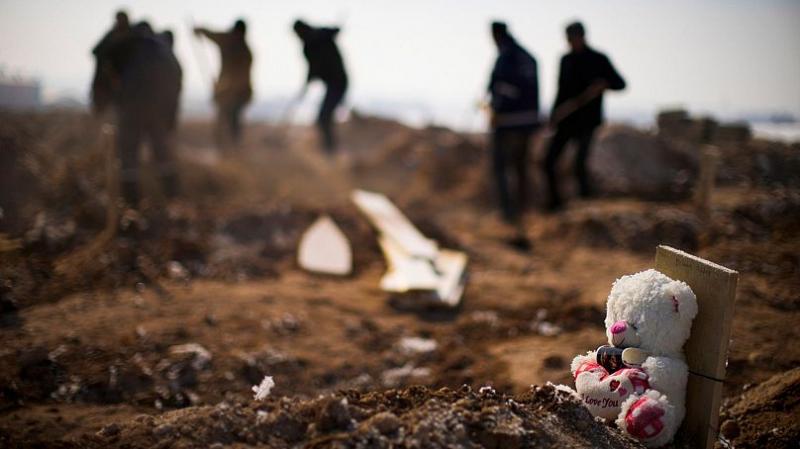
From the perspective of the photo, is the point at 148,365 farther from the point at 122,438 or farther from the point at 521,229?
the point at 521,229

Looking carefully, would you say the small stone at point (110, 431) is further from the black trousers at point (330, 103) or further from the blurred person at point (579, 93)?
the black trousers at point (330, 103)

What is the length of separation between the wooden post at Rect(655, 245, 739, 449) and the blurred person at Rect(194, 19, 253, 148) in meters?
8.47

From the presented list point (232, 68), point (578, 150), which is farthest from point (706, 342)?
point (232, 68)

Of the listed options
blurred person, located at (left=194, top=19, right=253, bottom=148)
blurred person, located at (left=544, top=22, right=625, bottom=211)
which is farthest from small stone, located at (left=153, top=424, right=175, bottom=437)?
blurred person, located at (left=194, top=19, right=253, bottom=148)

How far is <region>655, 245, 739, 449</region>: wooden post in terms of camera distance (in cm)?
233

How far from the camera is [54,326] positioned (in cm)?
442

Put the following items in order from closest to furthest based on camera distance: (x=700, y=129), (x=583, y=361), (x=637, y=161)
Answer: (x=583, y=361) < (x=637, y=161) < (x=700, y=129)

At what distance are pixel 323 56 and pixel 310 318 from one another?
218 inches

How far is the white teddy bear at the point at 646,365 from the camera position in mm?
2338

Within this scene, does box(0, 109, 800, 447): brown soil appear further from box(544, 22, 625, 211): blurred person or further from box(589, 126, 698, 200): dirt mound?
box(544, 22, 625, 211): blurred person

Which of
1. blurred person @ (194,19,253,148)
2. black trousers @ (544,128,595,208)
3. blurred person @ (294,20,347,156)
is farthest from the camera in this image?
blurred person @ (194,19,253,148)

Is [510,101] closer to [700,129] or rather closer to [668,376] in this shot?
[668,376]

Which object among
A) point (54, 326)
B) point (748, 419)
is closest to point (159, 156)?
point (54, 326)

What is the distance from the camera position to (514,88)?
296 inches
